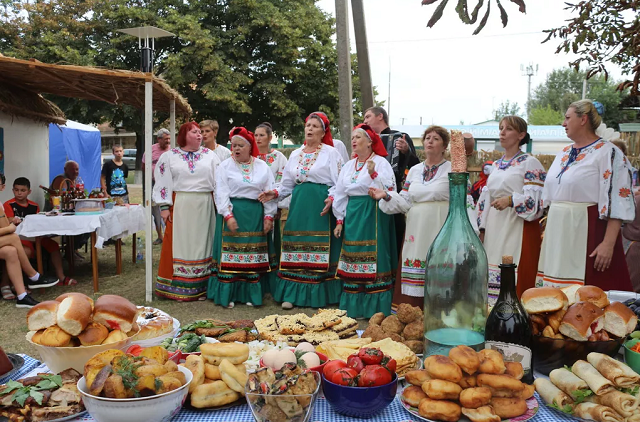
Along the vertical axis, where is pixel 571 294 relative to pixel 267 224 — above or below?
above

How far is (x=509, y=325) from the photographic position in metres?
1.57

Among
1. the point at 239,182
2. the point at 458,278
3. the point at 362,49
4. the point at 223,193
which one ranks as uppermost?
the point at 362,49

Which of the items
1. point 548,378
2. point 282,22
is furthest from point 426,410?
point 282,22

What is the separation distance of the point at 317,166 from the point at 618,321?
369 centimetres

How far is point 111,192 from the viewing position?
8711 millimetres

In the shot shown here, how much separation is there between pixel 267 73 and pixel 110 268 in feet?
44.6

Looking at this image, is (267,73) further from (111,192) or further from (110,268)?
(110,268)

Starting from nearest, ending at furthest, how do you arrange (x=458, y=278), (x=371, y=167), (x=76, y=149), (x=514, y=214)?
(x=458, y=278), (x=514, y=214), (x=371, y=167), (x=76, y=149)

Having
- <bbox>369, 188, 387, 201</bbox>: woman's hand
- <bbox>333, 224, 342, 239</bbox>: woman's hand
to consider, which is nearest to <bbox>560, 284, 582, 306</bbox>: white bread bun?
<bbox>369, 188, 387, 201</bbox>: woman's hand

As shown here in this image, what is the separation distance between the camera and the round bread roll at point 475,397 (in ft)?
4.32

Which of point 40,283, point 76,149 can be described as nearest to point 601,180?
point 40,283

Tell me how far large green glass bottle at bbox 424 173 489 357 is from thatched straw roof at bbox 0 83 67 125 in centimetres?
694

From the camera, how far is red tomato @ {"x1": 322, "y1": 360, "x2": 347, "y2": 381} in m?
Answer: 1.41

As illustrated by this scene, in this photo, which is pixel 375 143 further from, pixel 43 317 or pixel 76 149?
pixel 76 149
